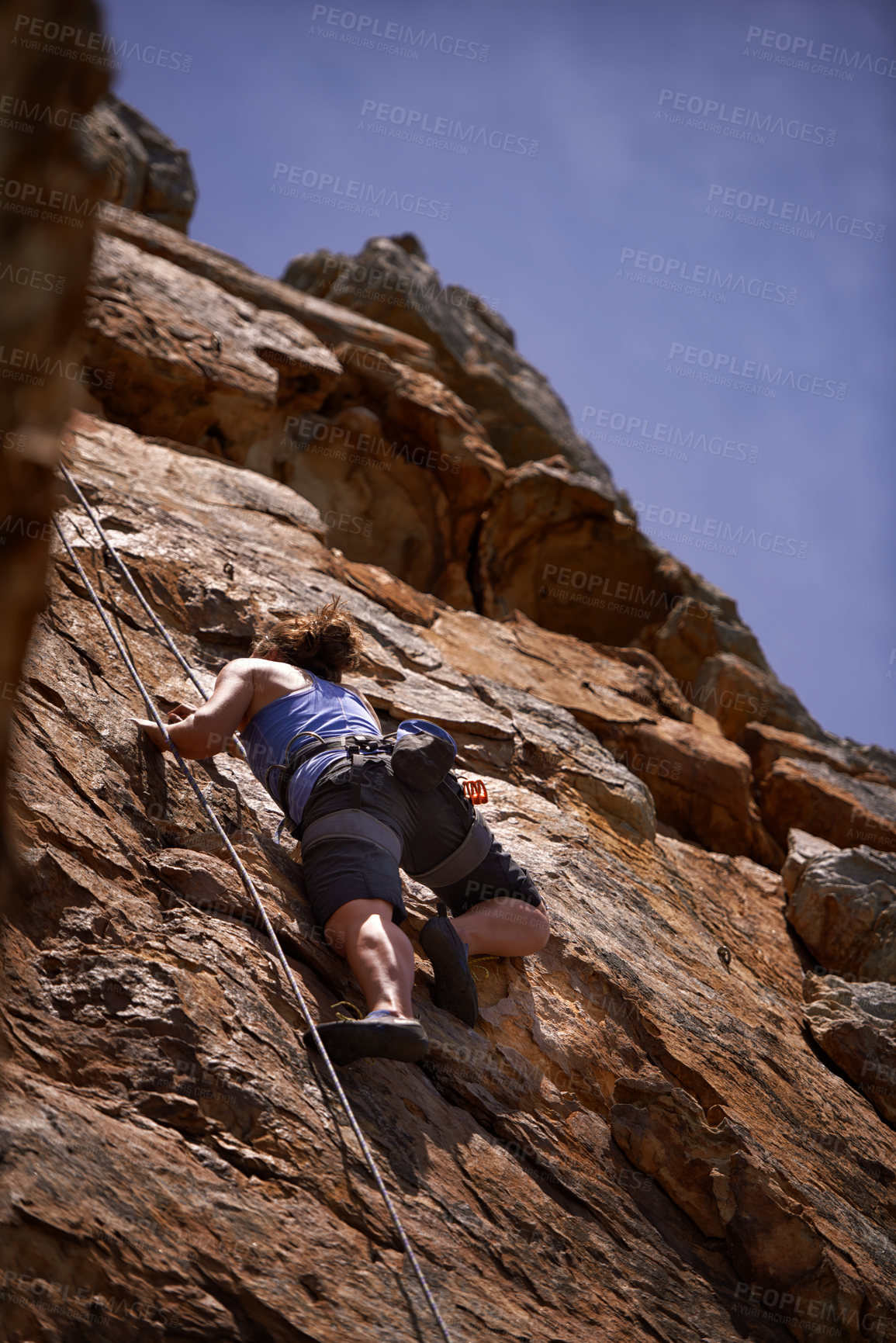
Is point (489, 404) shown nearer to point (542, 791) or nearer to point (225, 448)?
point (225, 448)

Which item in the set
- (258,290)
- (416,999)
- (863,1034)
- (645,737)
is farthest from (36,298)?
(258,290)

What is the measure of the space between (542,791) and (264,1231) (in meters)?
4.38

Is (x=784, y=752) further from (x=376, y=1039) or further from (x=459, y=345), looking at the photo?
(x=376, y=1039)

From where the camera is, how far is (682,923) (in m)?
6.62

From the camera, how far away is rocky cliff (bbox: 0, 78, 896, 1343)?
2887 mm

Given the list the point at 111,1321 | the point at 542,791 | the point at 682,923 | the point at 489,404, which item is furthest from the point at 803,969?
the point at 489,404

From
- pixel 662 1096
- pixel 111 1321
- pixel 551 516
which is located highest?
pixel 551 516

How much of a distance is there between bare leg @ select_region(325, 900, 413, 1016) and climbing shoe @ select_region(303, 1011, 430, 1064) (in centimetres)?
12

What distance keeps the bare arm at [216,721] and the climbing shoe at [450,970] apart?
4.10 feet

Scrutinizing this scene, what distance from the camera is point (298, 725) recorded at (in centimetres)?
446

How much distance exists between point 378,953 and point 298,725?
1.20 m

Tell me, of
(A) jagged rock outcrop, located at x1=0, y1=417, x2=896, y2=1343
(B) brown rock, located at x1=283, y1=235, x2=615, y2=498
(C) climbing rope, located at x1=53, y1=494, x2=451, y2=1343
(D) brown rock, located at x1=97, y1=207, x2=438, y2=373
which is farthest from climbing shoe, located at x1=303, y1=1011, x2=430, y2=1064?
(B) brown rock, located at x1=283, y1=235, x2=615, y2=498

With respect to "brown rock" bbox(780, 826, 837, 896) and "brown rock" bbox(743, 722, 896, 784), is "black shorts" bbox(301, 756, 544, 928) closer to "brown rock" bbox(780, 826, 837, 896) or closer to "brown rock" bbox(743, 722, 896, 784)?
"brown rock" bbox(780, 826, 837, 896)

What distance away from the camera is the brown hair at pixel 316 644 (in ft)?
16.1
